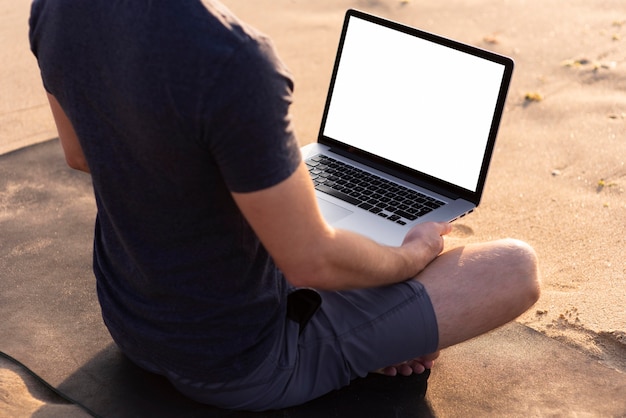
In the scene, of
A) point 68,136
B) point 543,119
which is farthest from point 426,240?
point 543,119

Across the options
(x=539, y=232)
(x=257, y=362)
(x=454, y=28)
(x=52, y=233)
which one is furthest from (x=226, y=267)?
Result: (x=454, y=28)

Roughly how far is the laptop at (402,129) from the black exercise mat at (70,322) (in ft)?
1.27

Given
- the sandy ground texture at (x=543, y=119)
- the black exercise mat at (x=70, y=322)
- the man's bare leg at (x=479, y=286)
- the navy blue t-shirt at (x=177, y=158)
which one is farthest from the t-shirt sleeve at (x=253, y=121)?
the sandy ground texture at (x=543, y=119)

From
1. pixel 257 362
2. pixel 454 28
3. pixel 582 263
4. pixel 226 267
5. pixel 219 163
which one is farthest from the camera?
pixel 454 28

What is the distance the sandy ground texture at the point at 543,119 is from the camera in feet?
8.54

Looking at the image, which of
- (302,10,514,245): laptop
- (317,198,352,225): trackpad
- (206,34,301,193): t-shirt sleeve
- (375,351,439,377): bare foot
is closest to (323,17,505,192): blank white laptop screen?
(302,10,514,245): laptop

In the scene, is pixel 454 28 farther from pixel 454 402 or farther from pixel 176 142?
pixel 176 142

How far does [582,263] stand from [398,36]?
92 centimetres

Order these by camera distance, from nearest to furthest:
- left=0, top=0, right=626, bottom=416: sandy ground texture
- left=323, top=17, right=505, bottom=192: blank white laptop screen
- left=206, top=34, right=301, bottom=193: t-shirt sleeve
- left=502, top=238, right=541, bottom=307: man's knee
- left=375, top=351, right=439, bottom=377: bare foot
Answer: left=206, top=34, right=301, bottom=193: t-shirt sleeve, left=502, top=238, right=541, bottom=307: man's knee, left=375, top=351, right=439, bottom=377: bare foot, left=323, top=17, right=505, bottom=192: blank white laptop screen, left=0, top=0, right=626, bottom=416: sandy ground texture

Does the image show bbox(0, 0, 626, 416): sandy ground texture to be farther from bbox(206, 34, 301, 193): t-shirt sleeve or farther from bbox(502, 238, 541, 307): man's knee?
bbox(206, 34, 301, 193): t-shirt sleeve

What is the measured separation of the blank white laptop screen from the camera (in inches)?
89.1

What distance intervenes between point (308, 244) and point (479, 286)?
56cm

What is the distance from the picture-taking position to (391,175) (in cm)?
239

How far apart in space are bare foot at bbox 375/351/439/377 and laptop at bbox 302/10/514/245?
0.29m
